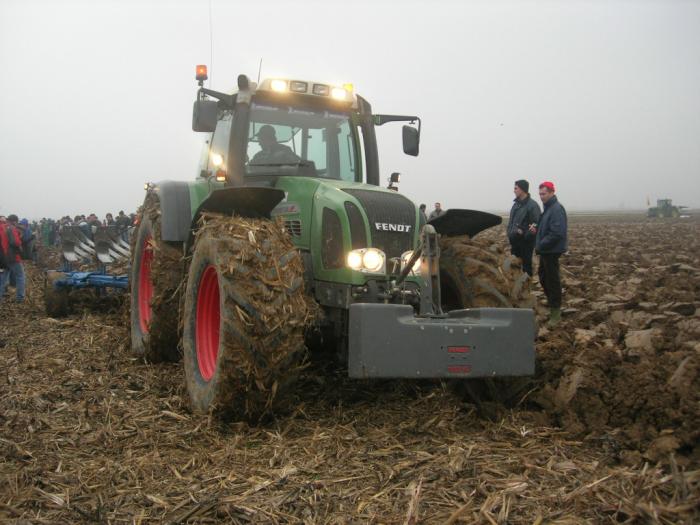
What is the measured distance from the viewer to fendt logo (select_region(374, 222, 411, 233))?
4.75m

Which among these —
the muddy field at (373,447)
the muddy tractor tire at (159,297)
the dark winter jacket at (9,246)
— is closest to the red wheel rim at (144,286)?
the muddy tractor tire at (159,297)

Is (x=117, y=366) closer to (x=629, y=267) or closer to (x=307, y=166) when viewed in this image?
(x=307, y=166)

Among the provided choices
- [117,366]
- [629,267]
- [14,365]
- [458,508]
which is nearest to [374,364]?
Answer: [458,508]

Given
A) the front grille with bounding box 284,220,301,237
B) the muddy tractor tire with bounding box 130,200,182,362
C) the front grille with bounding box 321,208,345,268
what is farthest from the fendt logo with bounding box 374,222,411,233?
the muddy tractor tire with bounding box 130,200,182,362

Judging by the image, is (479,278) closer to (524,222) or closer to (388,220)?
(388,220)

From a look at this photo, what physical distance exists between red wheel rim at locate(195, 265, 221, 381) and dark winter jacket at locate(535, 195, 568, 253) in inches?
166

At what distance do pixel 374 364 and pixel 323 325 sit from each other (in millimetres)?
950

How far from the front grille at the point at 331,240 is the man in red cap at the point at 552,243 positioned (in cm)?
363

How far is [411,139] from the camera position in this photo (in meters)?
5.95

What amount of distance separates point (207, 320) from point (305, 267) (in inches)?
32.8

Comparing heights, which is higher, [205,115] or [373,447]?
[205,115]

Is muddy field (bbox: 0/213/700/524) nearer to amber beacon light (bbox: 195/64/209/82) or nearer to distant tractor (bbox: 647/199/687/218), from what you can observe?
amber beacon light (bbox: 195/64/209/82)

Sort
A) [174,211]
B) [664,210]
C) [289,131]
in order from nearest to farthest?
[289,131]
[174,211]
[664,210]

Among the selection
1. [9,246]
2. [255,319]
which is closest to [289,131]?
[255,319]
